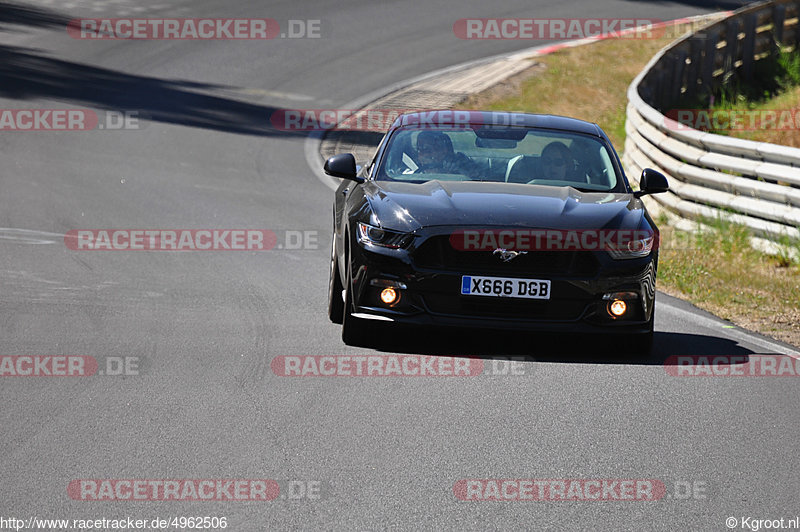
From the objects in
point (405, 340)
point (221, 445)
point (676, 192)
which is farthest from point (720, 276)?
point (221, 445)

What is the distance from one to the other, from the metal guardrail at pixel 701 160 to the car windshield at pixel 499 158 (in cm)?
417

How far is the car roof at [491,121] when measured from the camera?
8.95 m

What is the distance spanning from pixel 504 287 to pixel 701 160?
290 inches

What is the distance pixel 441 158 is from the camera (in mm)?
8500

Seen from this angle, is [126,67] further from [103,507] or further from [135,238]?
[103,507]
